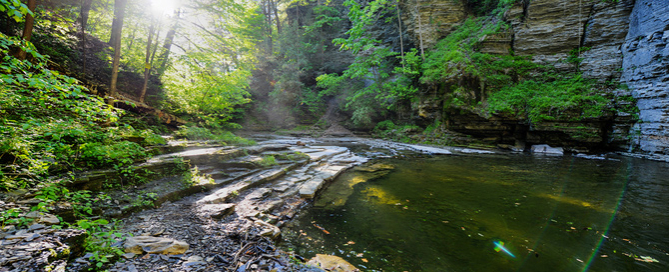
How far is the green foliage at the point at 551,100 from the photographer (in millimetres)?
11219

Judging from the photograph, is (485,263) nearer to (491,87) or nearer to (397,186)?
(397,186)

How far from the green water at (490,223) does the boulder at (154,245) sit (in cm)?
128

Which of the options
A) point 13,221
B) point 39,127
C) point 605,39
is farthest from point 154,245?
point 605,39

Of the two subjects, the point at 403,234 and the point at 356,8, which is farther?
the point at 356,8

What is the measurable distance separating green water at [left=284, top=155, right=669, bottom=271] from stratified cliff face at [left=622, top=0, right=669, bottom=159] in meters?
5.08

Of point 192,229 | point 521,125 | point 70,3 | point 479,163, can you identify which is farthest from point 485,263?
point 521,125

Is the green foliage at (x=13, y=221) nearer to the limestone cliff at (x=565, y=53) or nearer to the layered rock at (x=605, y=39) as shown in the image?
the limestone cliff at (x=565, y=53)

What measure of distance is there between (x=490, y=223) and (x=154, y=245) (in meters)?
4.77

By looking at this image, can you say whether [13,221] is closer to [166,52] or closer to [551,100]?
[166,52]

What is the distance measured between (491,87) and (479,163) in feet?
23.9

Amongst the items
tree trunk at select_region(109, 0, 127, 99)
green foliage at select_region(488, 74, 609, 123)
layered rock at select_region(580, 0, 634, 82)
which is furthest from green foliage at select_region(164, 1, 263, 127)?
layered rock at select_region(580, 0, 634, 82)

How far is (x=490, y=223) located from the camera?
12.3 feet

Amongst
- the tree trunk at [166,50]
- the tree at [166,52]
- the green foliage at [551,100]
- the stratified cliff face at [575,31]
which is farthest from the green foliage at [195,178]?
the stratified cliff face at [575,31]

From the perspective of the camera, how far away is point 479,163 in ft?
28.9
